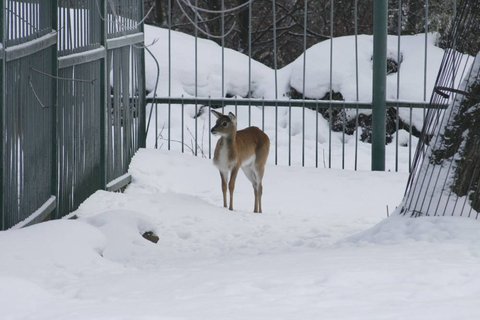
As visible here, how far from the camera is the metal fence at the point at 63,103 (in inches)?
330

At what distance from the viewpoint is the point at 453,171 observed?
898cm

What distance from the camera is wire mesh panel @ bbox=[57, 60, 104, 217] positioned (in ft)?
33.1

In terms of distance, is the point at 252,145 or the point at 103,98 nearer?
the point at 103,98

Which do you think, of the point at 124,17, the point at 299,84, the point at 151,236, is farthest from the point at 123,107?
the point at 299,84

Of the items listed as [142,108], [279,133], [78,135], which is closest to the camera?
[78,135]

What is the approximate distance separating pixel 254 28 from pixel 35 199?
1488 cm

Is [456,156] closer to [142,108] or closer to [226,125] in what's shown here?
[226,125]

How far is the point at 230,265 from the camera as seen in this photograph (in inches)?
302

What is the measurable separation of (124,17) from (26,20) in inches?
160

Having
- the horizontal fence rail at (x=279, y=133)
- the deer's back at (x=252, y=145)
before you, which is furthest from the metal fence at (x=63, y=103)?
the horizontal fence rail at (x=279, y=133)

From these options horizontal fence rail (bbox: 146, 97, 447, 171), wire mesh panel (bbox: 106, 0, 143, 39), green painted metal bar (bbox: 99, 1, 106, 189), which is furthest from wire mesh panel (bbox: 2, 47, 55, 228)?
horizontal fence rail (bbox: 146, 97, 447, 171)

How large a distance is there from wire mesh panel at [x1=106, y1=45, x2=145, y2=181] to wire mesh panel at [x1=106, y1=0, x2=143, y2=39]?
7.4 inches

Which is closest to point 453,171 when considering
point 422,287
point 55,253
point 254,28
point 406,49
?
point 422,287

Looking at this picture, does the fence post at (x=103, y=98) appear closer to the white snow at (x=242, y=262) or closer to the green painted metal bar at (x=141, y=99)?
the white snow at (x=242, y=262)
